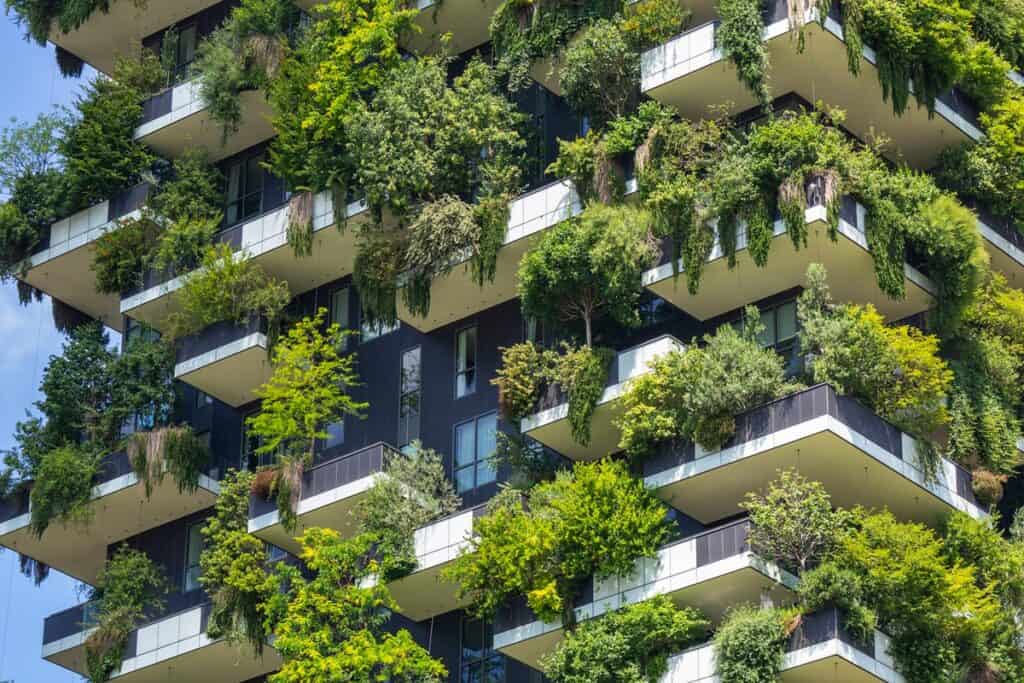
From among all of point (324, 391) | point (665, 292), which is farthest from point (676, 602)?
point (324, 391)

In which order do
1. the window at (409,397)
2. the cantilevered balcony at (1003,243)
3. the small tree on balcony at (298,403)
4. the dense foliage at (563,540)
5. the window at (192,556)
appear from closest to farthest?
the dense foliage at (563,540) → the cantilevered balcony at (1003,243) → the small tree on balcony at (298,403) → the window at (409,397) → the window at (192,556)

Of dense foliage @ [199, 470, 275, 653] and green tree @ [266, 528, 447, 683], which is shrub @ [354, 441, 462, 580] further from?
dense foliage @ [199, 470, 275, 653]

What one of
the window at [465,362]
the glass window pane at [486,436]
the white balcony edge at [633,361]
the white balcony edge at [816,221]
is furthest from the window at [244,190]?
the white balcony edge at [816,221]

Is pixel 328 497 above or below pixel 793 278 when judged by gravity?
below

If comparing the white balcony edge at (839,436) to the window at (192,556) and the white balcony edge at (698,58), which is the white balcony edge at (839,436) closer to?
the white balcony edge at (698,58)

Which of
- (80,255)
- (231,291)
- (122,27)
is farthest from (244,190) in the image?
(122,27)

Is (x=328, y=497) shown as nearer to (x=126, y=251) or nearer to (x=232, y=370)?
(x=232, y=370)
